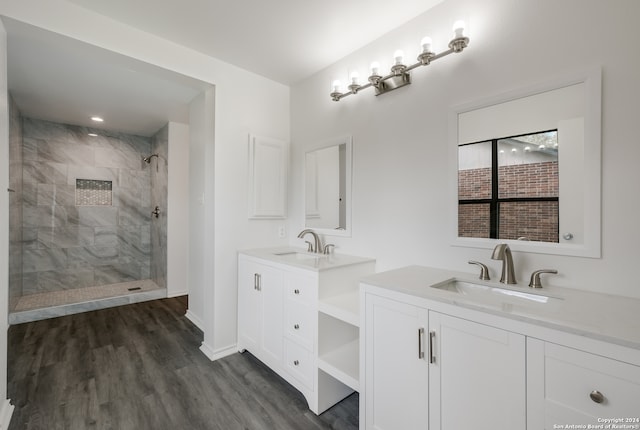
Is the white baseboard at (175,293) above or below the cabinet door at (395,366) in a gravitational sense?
below

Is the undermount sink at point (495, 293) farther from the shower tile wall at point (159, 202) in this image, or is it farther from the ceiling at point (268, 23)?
the shower tile wall at point (159, 202)

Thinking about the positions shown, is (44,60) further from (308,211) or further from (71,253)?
(71,253)

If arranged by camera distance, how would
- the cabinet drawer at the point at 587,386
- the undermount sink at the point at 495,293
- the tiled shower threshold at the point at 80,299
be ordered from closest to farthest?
the cabinet drawer at the point at 587,386 → the undermount sink at the point at 495,293 → the tiled shower threshold at the point at 80,299

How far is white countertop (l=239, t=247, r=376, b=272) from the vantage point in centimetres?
187

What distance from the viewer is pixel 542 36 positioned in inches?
54.6

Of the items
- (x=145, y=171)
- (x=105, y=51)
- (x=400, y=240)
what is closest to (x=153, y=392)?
(x=400, y=240)

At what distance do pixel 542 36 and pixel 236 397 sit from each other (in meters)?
2.66

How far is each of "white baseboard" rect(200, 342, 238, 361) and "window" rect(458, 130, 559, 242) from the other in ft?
6.71

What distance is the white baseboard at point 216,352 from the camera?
2.35 metres

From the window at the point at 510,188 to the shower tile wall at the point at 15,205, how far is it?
14.0 ft

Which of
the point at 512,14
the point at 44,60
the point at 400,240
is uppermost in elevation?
the point at 44,60

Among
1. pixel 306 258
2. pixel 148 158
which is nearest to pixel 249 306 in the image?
pixel 306 258

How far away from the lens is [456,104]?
1.68 m

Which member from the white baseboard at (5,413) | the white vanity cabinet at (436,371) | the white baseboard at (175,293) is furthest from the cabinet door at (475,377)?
the white baseboard at (175,293)
